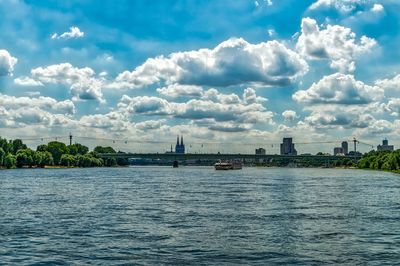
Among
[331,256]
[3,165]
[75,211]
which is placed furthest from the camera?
[3,165]

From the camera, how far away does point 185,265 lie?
26.4m

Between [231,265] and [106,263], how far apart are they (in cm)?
598

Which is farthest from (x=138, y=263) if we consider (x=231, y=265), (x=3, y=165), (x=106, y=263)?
(x=3, y=165)

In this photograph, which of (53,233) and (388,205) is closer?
(53,233)

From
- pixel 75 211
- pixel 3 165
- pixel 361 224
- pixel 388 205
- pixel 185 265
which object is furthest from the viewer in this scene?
pixel 3 165

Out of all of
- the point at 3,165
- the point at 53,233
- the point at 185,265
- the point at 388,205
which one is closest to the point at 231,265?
the point at 185,265

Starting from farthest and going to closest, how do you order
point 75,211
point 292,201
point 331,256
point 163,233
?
point 292,201 → point 75,211 → point 163,233 → point 331,256

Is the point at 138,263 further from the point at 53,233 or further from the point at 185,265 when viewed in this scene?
the point at 53,233

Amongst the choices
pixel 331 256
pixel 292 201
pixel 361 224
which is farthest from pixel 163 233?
pixel 292 201

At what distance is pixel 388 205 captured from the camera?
57.1m

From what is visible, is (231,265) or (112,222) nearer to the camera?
(231,265)

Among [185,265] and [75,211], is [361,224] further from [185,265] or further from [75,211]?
[75,211]

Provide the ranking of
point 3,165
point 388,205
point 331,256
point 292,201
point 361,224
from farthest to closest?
1. point 3,165
2. point 292,201
3. point 388,205
4. point 361,224
5. point 331,256

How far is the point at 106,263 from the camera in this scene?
26.9m
